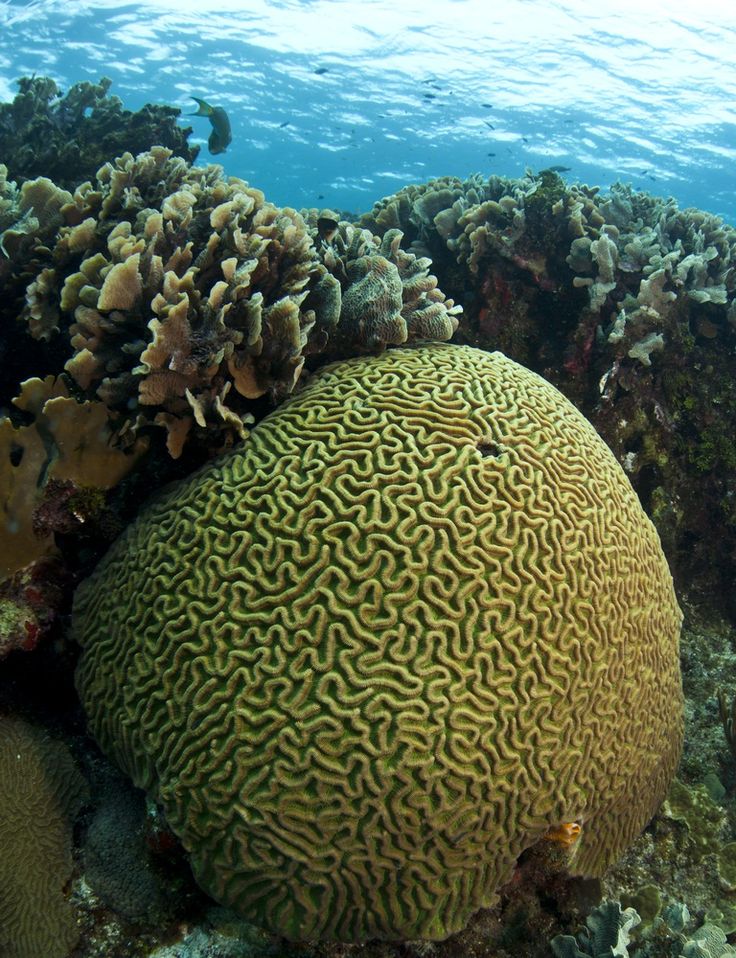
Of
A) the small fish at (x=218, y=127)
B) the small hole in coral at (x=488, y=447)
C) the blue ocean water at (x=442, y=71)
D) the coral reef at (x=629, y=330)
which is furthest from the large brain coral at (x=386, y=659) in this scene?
the blue ocean water at (x=442, y=71)

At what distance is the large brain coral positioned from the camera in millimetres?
2859

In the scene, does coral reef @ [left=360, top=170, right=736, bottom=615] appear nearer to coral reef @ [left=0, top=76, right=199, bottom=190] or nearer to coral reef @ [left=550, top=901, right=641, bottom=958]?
coral reef @ [left=550, top=901, right=641, bottom=958]

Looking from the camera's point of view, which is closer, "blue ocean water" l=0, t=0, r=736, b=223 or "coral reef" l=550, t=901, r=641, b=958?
"coral reef" l=550, t=901, r=641, b=958

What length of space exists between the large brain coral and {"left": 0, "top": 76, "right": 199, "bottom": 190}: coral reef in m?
5.23

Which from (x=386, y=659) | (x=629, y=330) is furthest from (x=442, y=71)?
(x=386, y=659)

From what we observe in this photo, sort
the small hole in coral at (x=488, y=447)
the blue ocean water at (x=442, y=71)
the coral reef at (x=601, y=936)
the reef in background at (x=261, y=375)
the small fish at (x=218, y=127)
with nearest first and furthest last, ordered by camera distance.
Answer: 1. the coral reef at (x=601, y=936)
2. the reef in background at (x=261, y=375)
3. the small hole in coral at (x=488, y=447)
4. the small fish at (x=218, y=127)
5. the blue ocean water at (x=442, y=71)

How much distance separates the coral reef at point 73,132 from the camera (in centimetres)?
702

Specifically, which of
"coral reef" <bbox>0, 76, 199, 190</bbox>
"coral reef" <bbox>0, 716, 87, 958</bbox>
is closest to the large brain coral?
"coral reef" <bbox>0, 716, 87, 958</bbox>

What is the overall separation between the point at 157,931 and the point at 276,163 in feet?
169

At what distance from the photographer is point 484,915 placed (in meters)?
3.27

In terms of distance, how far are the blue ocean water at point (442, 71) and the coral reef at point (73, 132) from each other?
15.1 m

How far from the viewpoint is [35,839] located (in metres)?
3.23

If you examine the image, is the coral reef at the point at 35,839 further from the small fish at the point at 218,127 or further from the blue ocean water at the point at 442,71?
the blue ocean water at the point at 442,71

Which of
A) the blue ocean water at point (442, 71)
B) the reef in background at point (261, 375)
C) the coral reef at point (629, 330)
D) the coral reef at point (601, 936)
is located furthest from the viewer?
the blue ocean water at point (442, 71)
